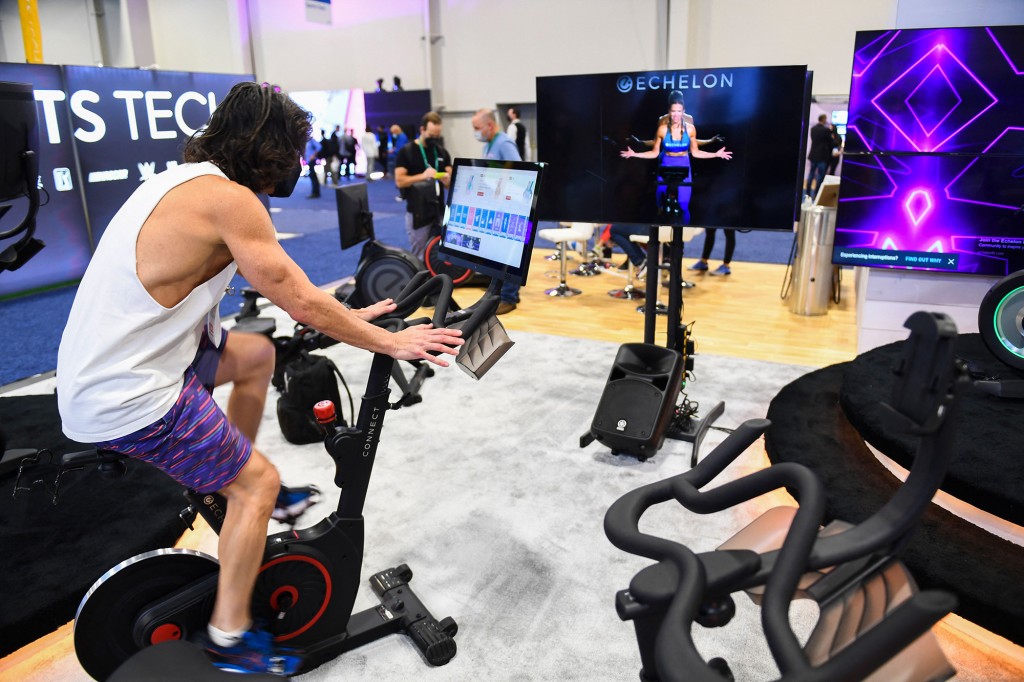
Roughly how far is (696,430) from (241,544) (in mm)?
2539

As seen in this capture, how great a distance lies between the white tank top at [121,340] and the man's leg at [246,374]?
1.60 feet

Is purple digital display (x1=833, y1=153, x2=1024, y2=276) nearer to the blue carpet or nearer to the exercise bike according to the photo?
the exercise bike

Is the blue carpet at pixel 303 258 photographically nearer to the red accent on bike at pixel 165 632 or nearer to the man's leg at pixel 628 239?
the man's leg at pixel 628 239

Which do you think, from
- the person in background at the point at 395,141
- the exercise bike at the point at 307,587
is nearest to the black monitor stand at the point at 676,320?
the exercise bike at the point at 307,587

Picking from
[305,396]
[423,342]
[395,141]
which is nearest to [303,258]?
[305,396]

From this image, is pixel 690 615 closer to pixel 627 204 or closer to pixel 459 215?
pixel 459 215

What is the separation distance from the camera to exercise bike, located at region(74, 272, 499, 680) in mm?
2035

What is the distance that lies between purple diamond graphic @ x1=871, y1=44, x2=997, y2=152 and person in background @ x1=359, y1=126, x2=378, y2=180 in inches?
541

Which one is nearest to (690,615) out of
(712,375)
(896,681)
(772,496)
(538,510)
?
(896,681)

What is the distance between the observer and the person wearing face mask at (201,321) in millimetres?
1856

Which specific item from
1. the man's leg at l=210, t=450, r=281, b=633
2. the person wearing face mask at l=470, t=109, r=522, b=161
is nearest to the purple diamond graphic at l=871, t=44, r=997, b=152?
the person wearing face mask at l=470, t=109, r=522, b=161

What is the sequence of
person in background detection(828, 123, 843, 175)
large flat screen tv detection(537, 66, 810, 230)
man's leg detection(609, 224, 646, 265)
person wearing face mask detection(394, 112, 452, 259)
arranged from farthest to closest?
person in background detection(828, 123, 843, 175), man's leg detection(609, 224, 646, 265), person wearing face mask detection(394, 112, 452, 259), large flat screen tv detection(537, 66, 810, 230)

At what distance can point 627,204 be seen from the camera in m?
4.02

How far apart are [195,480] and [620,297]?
214 inches
